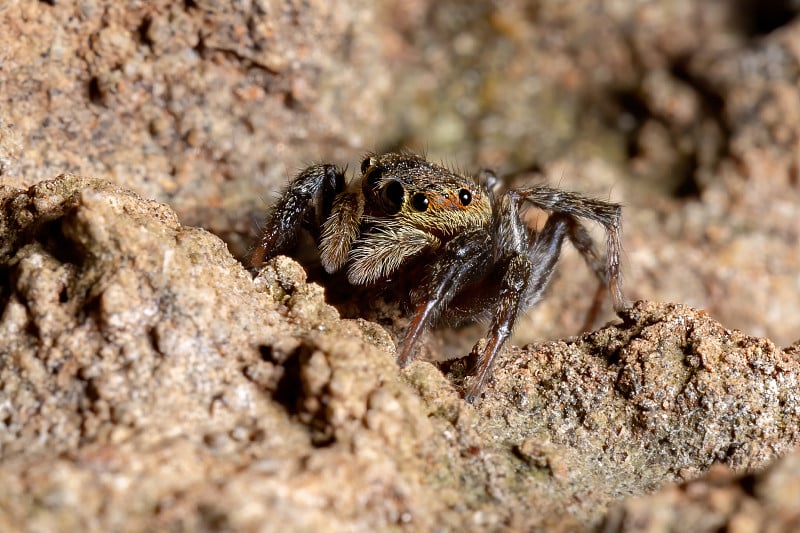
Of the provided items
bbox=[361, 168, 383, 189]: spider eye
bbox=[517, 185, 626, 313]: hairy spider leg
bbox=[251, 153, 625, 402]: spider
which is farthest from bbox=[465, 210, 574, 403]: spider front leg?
bbox=[361, 168, 383, 189]: spider eye

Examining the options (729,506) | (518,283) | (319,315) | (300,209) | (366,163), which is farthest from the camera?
(366,163)

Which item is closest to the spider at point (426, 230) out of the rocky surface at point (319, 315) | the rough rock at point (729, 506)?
the rocky surface at point (319, 315)

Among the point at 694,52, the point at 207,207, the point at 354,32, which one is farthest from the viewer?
the point at 694,52

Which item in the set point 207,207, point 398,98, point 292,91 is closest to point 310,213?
point 207,207

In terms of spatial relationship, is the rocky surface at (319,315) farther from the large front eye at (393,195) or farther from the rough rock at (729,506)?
the large front eye at (393,195)

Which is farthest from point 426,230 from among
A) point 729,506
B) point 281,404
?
point 729,506

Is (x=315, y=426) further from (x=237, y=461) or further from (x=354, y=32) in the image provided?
(x=354, y=32)

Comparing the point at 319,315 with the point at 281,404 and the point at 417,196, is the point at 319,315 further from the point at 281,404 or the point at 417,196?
the point at 417,196
